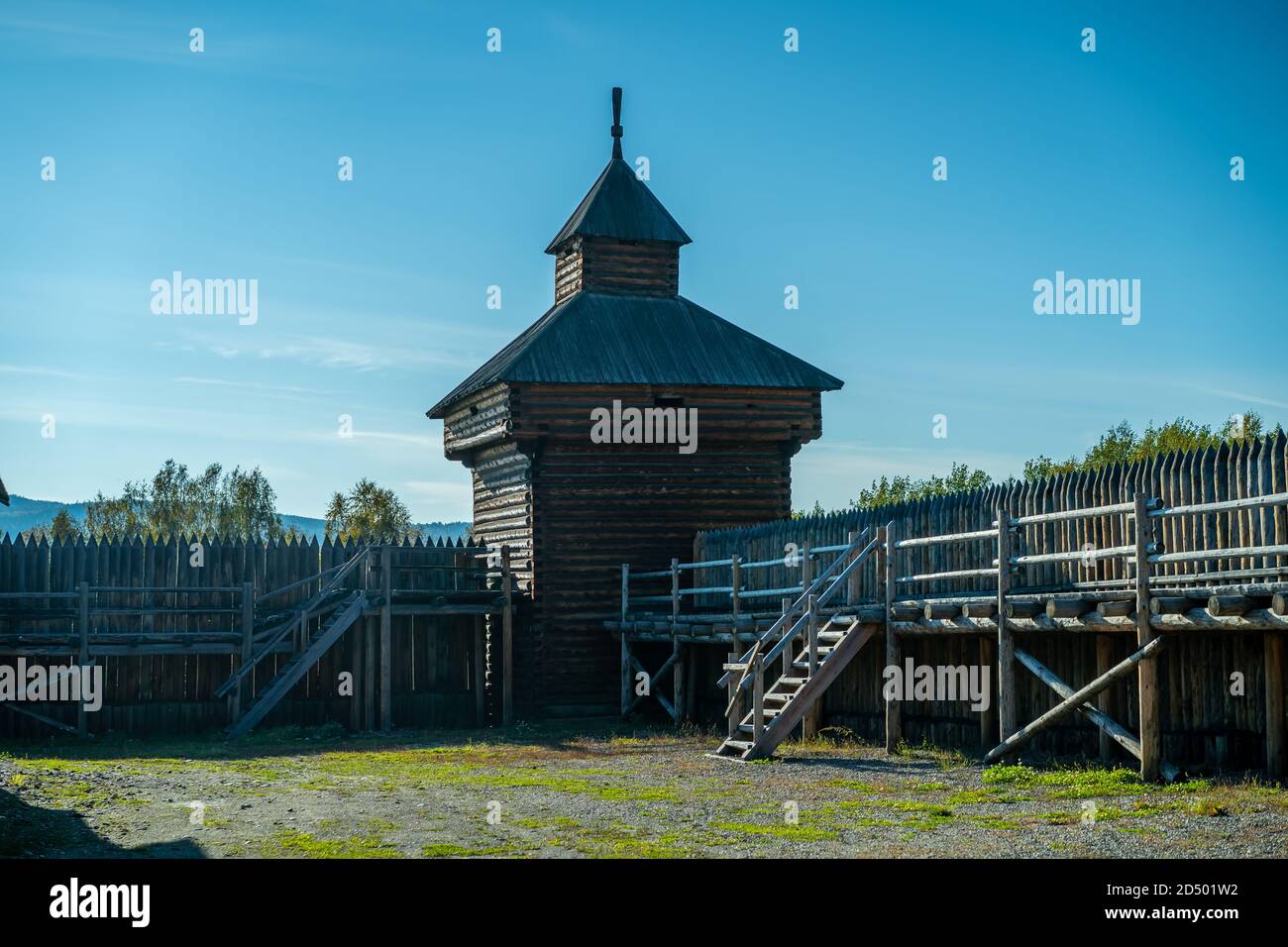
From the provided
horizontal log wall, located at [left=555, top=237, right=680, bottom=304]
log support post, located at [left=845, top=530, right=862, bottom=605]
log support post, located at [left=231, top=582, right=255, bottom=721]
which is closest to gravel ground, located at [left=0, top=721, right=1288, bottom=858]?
log support post, located at [left=845, top=530, right=862, bottom=605]

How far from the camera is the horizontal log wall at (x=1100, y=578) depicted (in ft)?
52.0

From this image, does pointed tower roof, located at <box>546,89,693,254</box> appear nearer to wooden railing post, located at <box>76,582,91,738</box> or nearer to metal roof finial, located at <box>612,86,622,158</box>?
metal roof finial, located at <box>612,86,622,158</box>

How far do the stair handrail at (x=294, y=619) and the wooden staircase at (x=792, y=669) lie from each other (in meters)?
8.72

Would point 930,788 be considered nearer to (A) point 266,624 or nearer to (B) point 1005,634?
(B) point 1005,634

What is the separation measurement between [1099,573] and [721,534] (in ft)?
35.1

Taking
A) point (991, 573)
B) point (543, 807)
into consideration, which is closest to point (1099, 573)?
point (991, 573)

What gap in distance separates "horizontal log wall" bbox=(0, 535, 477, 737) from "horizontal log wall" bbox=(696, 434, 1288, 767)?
846cm

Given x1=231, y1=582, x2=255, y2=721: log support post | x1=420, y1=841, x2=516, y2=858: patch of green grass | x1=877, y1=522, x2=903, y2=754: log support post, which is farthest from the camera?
x1=231, y1=582, x2=255, y2=721: log support post

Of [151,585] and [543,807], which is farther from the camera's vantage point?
[151,585]

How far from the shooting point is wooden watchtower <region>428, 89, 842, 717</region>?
28.9 metres

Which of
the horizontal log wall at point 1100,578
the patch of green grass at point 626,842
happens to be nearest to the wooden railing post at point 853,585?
the horizontal log wall at point 1100,578
